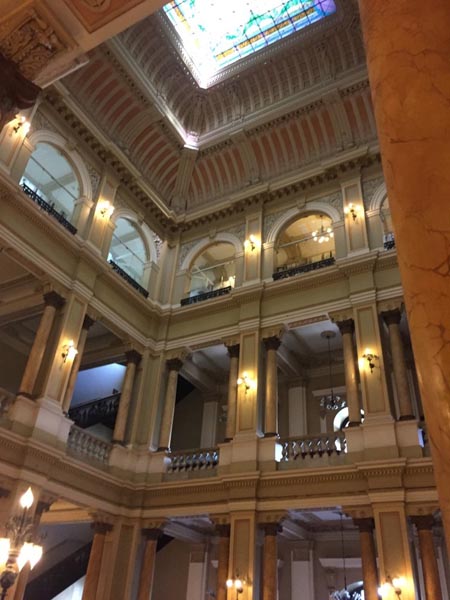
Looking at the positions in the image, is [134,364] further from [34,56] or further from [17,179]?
[34,56]

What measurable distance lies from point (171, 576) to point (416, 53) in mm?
13469

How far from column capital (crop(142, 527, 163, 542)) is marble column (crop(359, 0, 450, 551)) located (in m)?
9.90

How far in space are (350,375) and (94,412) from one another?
7078 millimetres

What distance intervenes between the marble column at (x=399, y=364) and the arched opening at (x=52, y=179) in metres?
8.05

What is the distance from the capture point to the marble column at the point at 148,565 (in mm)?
9875

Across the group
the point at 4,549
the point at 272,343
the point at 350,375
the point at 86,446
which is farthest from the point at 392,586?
the point at 86,446

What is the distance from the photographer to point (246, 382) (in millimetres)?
10883

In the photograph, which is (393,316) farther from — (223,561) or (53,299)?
(53,299)

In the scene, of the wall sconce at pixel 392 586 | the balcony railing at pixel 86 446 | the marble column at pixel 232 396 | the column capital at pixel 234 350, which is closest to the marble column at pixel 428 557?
the wall sconce at pixel 392 586

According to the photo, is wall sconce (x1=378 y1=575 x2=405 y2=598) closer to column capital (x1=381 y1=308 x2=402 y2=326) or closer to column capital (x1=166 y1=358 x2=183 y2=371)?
column capital (x1=381 y1=308 x2=402 y2=326)

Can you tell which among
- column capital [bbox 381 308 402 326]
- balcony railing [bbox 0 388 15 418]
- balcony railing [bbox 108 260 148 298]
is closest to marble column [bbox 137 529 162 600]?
balcony railing [bbox 0 388 15 418]

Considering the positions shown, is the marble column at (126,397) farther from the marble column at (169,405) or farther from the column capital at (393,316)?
the column capital at (393,316)

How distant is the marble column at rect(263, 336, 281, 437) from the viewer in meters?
10.4

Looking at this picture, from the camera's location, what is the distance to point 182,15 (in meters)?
12.6
